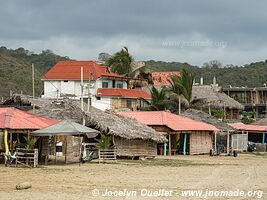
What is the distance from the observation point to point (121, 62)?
62.0m

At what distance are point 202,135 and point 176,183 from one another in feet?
77.3

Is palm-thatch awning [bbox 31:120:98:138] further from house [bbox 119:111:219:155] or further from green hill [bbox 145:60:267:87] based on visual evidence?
green hill [bbox 145:60:267:87]

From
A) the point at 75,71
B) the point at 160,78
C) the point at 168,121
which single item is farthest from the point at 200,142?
the point at 160,78

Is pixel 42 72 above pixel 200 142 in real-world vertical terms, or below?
above

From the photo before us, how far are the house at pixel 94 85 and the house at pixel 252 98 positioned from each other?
17349 mm

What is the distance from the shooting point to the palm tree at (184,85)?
52906 mm

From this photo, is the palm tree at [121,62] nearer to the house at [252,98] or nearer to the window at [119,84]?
the window at [119,84]

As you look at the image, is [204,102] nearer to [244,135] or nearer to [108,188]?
[244,135]

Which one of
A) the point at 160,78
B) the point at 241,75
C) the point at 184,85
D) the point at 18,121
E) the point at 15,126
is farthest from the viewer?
the point at 241,75

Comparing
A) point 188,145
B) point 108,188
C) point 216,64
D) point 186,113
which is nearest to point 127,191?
point 108,188

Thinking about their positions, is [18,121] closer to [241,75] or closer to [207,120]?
[207,120]

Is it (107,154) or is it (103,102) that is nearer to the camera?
(107,154)

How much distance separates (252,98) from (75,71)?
26.3 metres

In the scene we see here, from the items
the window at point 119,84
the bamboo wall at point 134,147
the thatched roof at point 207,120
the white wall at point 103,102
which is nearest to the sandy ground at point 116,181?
the bamboo wall at point 134,147
